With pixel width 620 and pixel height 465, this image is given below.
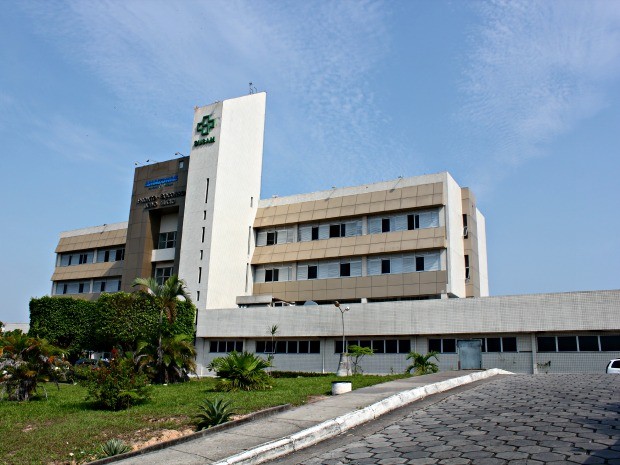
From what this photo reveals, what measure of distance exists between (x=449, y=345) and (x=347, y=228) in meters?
14.8

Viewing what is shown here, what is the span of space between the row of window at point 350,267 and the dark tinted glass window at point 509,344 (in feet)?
29.6

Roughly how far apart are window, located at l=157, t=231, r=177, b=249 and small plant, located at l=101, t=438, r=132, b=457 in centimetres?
4144

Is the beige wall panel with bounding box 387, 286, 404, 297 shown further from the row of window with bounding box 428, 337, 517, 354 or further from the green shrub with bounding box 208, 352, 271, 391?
the green shrub with bounding box 208, 352, 271, 391

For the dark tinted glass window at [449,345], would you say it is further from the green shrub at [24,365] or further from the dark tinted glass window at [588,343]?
the green shrub at [24,365]

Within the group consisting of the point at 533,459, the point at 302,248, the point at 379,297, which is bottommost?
the point at 533,459

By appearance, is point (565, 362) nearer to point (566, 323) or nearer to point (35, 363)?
point (566, 323)

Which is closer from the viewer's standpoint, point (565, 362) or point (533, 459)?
point (533, 459)

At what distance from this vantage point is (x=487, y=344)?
3591cm

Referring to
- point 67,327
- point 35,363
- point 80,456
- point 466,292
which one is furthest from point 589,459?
point 67,327

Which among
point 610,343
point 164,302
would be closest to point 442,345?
point 610,343

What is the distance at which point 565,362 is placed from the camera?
33500mm

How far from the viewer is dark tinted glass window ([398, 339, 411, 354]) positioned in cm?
3838

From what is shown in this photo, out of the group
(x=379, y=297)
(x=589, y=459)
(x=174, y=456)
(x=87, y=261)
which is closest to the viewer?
(x=589, y=459)

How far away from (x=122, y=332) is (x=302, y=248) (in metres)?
16.4
